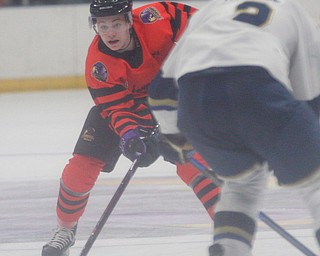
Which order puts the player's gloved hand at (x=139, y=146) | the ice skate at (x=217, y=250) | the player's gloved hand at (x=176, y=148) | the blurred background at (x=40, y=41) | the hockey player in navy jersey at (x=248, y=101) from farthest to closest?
the blurred background at (x=40, y=41)
the player's gloved hand at (x=139, y=146)
the player's gloved hand at (x=176, y=148)
the ice skate at (x=217, y=250)
the hockey player in navy jersey at (x=248, y=101)

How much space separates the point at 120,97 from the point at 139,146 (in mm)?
256

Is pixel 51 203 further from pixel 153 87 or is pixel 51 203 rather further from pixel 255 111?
pixel 255 111

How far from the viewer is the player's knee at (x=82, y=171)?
13.1 feet

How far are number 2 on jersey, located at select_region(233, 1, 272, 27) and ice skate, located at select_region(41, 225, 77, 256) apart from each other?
1654 millimetres

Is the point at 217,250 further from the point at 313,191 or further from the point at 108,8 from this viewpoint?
the point at 108,8

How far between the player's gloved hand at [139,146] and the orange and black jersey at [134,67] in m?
0.06

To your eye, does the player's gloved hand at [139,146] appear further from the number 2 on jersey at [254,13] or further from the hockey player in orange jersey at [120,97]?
the number 2 on jersey at [254,13]

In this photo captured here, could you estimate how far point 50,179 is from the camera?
5855mm

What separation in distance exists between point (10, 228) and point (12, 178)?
1250mm

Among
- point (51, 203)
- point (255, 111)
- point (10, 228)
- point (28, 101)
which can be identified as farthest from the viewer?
point (28, 101)

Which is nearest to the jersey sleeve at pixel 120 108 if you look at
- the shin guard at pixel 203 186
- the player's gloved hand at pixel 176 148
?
the shin guard at pixel 203 186

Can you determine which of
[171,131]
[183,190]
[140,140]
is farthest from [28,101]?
[171,131]

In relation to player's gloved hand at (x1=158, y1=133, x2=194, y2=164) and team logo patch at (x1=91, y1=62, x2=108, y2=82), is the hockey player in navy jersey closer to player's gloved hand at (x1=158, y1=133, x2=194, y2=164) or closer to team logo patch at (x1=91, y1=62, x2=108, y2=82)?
player's gloved hand at (x1=158, y1=133, x2=194, y2=164)

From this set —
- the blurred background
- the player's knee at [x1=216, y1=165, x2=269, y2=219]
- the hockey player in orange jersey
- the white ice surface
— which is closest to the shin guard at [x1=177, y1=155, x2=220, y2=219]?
the hockey player in orange jersey
